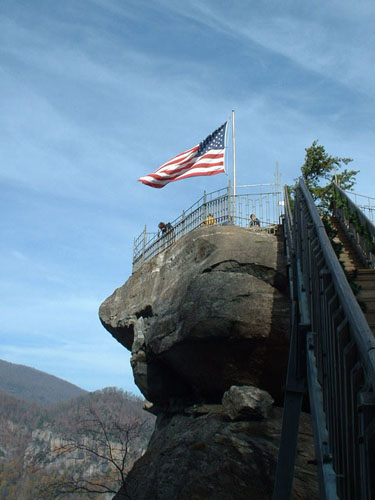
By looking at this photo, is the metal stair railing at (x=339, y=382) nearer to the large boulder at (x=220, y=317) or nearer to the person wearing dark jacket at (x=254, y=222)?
the large boulder at (x=220, y=317)

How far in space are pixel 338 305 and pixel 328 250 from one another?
2.48ft

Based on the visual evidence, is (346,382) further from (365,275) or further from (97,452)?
(97,452)

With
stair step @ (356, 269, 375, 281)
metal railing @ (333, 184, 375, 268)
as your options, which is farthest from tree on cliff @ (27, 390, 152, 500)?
stair step @ (356, 269, 375, 281)

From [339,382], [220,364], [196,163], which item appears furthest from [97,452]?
[339,382]

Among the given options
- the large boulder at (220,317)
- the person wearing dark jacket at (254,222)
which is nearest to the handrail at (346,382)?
the large boulder at (220,317)

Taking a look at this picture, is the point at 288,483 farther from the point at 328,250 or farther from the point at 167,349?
the point at 167,349

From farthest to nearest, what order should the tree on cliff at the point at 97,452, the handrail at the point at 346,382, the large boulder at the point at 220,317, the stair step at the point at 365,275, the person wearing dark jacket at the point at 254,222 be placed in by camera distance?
the tree on cliff at the point at 97,452 → the person wearing dark jacket at the point at 254,222 → the large boulder at the point at 220,317 → the stair step at the point at 365,275 → the handrail at the point at 346,382

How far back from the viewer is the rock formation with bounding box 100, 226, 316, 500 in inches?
379

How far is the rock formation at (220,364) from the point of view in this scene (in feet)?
31.6

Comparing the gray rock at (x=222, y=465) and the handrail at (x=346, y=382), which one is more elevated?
the handrail at (x=346, y=382)

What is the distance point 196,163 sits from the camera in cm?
1709

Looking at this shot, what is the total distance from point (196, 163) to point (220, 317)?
686 cm

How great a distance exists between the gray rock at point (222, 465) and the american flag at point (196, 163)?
7867mm

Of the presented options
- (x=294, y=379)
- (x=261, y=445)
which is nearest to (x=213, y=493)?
(x=261, y=445)
